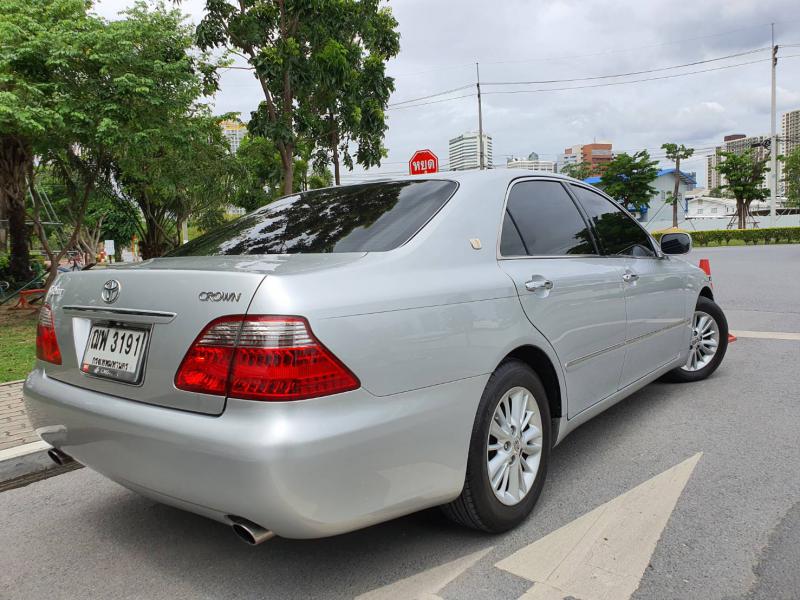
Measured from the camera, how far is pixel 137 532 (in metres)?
2.81

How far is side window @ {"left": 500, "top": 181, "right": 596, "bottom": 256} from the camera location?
294cm

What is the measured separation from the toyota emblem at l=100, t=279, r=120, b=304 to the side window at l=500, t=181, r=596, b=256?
160 centimetres

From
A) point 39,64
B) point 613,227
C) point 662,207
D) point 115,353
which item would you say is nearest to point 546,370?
point 613,227

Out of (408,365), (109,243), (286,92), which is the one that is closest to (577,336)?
(408,365)

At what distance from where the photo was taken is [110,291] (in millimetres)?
2324

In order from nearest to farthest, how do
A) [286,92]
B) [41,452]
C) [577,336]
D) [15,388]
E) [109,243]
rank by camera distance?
1. [577,336]
2. [41,452]
3. [15,388]
4. [286,92]
5. [109,243]

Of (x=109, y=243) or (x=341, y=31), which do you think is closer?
(x=341, y=31)

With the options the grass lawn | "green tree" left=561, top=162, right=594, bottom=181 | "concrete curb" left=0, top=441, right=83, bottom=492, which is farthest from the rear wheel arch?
"green tree" left=561, top=162, right=594, bottom=181

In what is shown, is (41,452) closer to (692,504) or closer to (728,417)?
(692,504)

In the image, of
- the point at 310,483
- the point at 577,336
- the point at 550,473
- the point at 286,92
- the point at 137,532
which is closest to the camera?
the point at 310,483

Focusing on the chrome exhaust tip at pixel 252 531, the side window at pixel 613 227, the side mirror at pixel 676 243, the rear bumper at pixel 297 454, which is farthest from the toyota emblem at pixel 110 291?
the side mirror at pixel 676 243

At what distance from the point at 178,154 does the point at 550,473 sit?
10.6 m

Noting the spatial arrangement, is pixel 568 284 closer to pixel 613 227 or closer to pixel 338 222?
pixel 613 227

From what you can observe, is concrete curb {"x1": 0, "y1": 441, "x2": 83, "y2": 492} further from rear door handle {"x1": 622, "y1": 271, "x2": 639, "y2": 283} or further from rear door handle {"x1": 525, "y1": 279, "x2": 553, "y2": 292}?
rear door handle {"x1": 622, "y1": 271, "x2": 639, "y2": 283}
